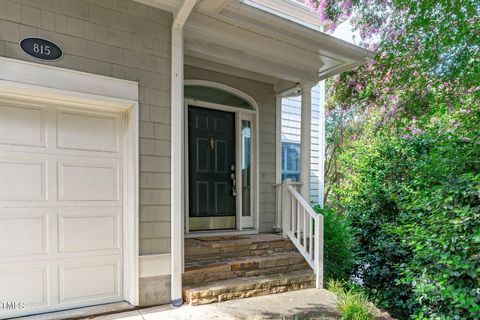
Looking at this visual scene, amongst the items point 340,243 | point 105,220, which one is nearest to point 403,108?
point 340,243

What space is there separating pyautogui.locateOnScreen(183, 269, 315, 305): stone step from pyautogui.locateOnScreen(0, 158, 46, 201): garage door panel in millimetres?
1630

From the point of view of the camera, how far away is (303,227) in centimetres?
417

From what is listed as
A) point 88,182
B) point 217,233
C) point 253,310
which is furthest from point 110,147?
point 253,310

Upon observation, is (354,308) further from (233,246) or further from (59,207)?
(59,207)

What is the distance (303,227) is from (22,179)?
312 cm

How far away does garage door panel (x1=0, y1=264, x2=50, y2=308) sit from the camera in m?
2.60

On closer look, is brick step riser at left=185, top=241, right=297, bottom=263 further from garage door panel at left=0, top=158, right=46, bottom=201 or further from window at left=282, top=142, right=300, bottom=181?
window at left=282, top=142, right=300, bottom=181

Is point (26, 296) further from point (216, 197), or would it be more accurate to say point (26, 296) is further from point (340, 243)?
point (340, 243)

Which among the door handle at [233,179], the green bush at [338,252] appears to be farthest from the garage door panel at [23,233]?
the green bush at [338,252]

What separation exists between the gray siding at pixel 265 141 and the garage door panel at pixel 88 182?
228cm

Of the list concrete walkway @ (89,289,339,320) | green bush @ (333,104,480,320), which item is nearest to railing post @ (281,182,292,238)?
concrete walkway @ (89,289,339,320)

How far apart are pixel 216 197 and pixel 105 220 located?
169 centimetres

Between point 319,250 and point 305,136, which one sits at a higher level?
point 305,136

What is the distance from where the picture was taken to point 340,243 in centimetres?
454
